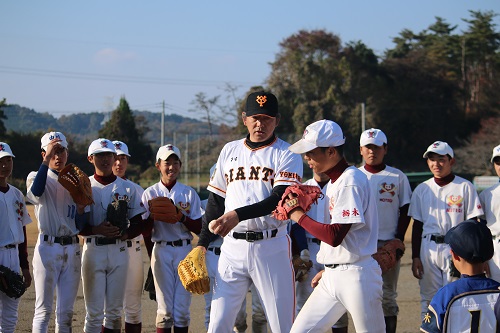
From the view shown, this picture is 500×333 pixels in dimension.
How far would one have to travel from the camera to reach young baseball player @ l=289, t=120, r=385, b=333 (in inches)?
190

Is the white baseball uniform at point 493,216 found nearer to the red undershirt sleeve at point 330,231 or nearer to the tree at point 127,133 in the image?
the red undershirt sleeve at point 330,231

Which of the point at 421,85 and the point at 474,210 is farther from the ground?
the point at 421,85

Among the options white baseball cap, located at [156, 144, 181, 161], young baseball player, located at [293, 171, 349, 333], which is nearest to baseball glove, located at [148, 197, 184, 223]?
white baseball cap, located at [156, 144, 181, 161]

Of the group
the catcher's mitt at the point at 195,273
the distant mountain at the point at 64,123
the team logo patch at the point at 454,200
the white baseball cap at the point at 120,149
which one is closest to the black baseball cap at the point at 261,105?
the catcher's mitt at the point at 195,273

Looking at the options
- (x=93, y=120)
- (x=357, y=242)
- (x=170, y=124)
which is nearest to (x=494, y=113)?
(x=357, y=242)

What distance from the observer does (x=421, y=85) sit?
51469 millimetres

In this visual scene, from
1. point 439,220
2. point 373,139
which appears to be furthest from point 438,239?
point 373,139

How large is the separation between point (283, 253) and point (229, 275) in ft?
1.62

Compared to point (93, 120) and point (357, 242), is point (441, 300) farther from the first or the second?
point (93, 120)

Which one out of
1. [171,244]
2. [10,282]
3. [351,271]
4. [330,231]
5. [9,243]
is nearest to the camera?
[330,231]

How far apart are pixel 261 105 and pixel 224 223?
1207mm

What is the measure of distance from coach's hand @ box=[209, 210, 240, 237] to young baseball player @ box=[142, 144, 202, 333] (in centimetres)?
Answer: 256

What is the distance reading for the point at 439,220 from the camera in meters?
7.76

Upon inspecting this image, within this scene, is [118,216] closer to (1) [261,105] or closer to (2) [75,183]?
(2) [75,183]
